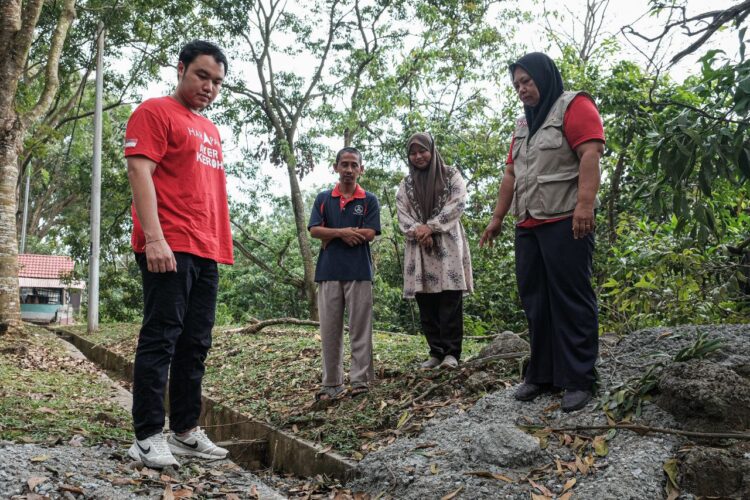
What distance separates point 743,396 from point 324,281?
2.93m

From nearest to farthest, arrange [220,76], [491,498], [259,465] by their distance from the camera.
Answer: [491,498], [220,76], [259,465]

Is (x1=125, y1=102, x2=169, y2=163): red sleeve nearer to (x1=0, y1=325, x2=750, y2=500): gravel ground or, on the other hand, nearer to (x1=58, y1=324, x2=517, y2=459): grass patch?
(x1=0, y1=325, x2=750, y2=500): gravel ground

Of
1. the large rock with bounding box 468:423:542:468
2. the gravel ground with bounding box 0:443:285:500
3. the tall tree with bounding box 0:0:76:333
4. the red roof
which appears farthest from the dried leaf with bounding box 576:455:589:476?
the red roof

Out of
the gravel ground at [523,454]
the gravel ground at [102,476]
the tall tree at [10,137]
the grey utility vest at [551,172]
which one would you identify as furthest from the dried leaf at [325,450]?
the tall tree at [10,137]

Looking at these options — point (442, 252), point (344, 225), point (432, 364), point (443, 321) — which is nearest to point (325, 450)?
point (432, 364)

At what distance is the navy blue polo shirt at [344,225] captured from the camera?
496 centimetres

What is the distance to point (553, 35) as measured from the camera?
16.8 metres

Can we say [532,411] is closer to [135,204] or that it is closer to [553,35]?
[135,204]

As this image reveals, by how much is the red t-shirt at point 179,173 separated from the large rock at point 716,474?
2.56 meters

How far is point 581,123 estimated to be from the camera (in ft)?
12.1

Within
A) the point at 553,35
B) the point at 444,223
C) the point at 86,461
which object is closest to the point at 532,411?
the point at 444,223

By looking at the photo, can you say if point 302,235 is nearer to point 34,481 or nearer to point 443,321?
point 443,321

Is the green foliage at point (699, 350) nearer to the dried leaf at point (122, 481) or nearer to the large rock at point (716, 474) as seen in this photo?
the large rock at point (716, 474)

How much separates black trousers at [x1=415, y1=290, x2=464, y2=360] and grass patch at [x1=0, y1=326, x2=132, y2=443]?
241 cm
